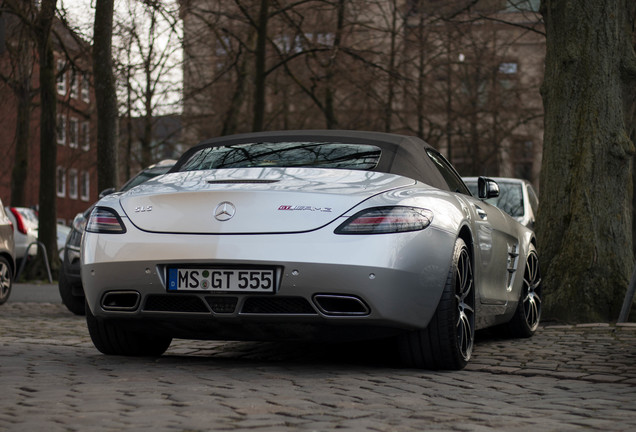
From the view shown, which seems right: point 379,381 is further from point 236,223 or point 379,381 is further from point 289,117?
point 289,117

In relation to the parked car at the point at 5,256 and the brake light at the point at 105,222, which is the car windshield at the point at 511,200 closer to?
the parked car at the point at 5,256

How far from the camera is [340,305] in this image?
619cm

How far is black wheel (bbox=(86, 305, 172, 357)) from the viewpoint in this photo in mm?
7043

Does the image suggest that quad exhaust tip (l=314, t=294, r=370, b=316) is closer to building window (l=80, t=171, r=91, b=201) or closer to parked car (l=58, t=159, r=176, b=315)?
parked car (l=58, t=159, r=176, b=315)

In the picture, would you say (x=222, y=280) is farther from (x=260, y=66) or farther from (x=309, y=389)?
(x=260, y=66)

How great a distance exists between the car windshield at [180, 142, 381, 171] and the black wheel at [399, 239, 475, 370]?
80 centimetres

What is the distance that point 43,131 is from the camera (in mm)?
22250

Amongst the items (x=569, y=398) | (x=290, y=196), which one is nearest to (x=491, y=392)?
(x=569, y=398)

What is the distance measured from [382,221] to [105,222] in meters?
1.61

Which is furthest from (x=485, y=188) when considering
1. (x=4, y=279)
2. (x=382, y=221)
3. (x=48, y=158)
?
(x=48, y=158)

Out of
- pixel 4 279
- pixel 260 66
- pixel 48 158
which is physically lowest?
pixel 4 279

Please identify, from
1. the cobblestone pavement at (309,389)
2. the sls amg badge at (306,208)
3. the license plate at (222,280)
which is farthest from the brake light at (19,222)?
the sls amg badge at (306,208)

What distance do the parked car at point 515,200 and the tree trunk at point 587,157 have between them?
15.0 ft

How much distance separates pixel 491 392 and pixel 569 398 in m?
0.39
